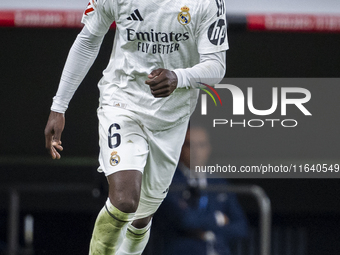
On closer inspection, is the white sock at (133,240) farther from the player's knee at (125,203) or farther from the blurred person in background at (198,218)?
the blurred person in background at (198,218)

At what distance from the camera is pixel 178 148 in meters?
2.68

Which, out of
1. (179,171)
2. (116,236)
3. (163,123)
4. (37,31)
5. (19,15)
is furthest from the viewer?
(37,31)

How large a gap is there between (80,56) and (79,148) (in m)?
2.47

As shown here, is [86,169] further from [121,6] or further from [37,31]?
[121,6]

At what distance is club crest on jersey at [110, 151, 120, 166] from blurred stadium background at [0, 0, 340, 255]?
195cm

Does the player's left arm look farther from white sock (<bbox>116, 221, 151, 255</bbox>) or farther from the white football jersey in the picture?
white sock (<bbox>116, 221, 151, 255</bbox>)

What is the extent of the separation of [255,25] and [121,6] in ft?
5.22

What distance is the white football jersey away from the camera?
7.89ft

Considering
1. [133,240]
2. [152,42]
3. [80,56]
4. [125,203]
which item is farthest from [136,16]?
[133,240]

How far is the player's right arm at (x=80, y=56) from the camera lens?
2486mm

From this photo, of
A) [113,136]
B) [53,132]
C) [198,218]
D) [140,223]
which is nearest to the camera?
[113,136]

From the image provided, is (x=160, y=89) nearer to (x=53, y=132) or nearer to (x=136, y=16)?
(x=136, y=16)

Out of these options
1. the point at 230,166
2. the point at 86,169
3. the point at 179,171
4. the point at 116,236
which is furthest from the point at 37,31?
the point at 116,236

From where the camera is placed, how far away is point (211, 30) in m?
2.40
